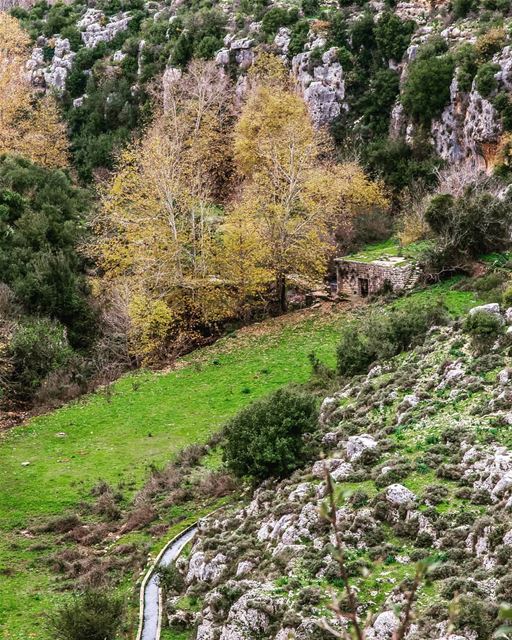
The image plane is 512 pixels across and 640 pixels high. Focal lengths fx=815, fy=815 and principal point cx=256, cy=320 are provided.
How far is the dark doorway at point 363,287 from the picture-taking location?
35.9 metres

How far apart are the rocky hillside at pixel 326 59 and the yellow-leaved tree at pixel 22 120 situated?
2949 millimetres

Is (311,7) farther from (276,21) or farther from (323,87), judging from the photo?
(323,87)

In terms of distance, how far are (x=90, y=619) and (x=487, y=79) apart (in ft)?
115

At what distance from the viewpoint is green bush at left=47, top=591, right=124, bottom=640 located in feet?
44.4

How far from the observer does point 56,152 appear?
55406 mm

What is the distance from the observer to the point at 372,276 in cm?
3531

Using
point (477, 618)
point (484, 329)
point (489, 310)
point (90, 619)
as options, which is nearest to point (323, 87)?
point (489, 310)

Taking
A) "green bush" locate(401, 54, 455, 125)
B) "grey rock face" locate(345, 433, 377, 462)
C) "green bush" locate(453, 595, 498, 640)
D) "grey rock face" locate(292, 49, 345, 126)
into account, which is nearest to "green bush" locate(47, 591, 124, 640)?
"grey rock face" locate(345, 433, 377, 462)

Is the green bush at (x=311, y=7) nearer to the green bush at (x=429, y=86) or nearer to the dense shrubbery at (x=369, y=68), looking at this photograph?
the dense shrubbery at (x=369, y=68)

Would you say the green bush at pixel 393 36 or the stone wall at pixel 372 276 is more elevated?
the green bush at pixel 393 36

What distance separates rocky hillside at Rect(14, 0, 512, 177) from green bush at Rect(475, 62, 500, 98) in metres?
0.05

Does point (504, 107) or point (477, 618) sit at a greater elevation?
point (504, 107)

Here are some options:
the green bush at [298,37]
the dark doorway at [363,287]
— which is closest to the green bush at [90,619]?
the dark doorway at [363,287]

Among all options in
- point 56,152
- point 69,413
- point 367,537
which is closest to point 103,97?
point 56,152
